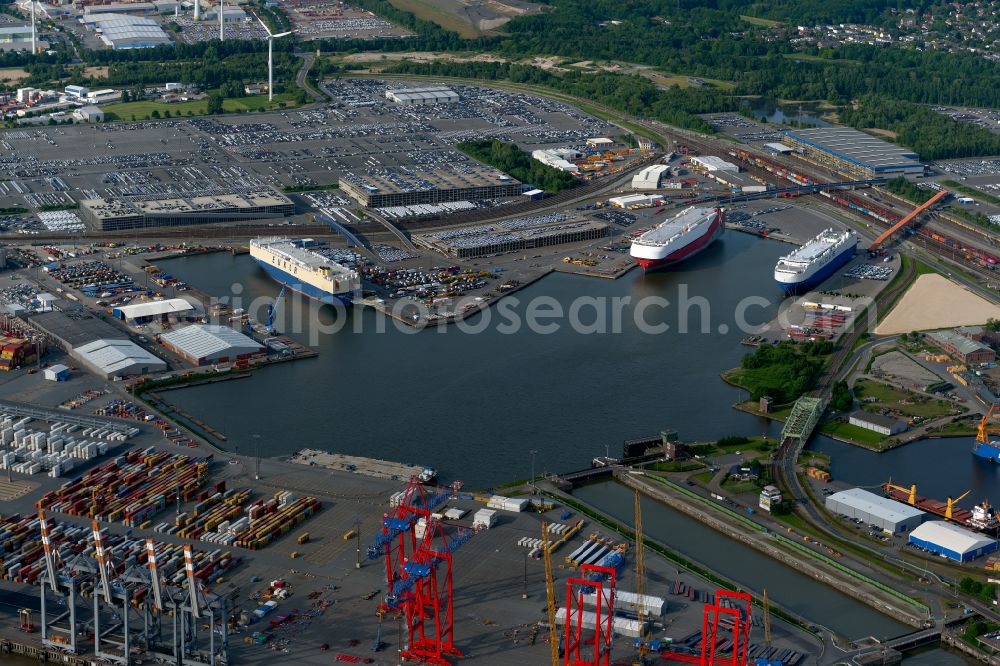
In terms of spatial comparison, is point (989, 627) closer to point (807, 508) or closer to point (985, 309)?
Result: point (807, 508)

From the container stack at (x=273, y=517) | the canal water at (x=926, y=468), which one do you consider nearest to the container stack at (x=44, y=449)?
the container stack at (x=273, y=517)

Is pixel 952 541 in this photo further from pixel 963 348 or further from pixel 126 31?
pixel 126 31

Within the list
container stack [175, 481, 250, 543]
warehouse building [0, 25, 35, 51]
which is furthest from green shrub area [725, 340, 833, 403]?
warehouse building [0, 25, 35, 51]

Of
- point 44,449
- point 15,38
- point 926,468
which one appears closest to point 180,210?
point 44,449

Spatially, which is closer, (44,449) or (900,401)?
(44,449)

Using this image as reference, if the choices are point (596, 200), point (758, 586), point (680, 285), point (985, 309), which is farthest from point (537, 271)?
point (758, 586)

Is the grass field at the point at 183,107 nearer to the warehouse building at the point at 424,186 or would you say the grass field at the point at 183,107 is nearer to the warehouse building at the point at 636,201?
the warehouse building at the point at 424,186
